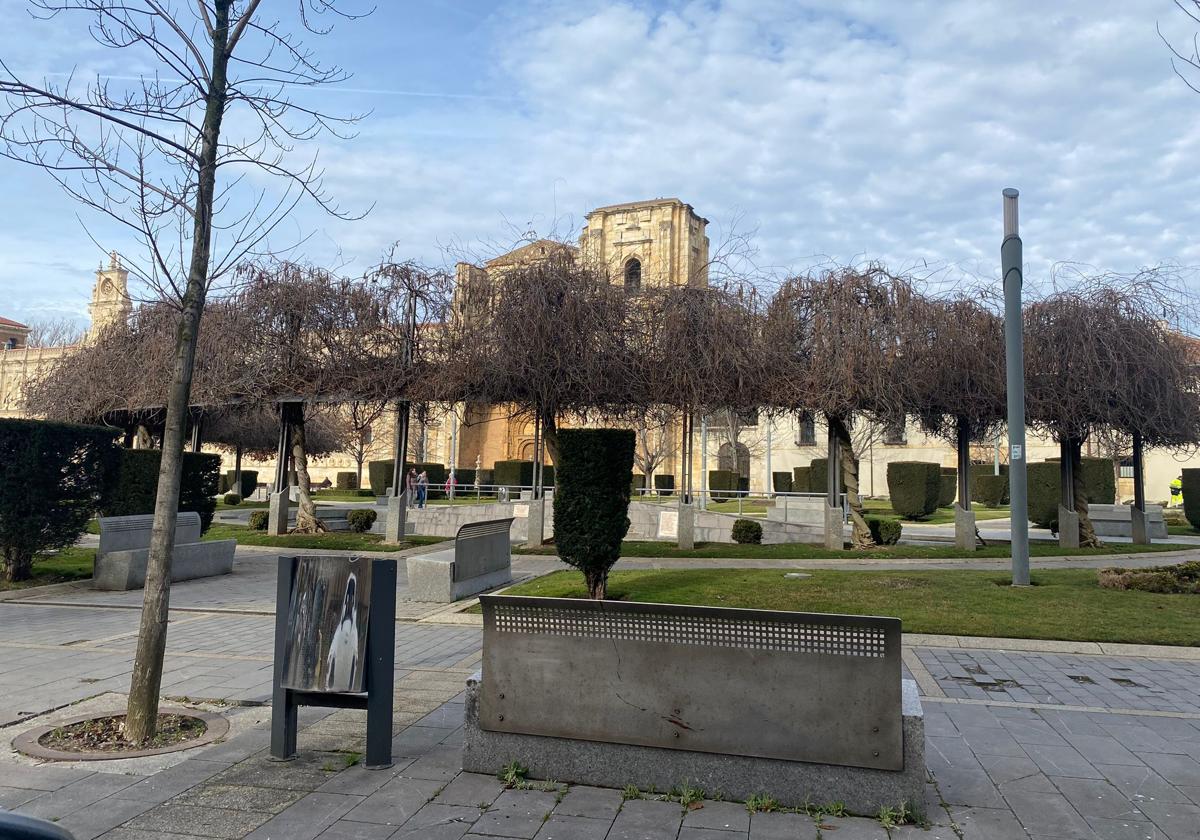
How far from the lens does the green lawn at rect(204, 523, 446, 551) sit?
19109 mm

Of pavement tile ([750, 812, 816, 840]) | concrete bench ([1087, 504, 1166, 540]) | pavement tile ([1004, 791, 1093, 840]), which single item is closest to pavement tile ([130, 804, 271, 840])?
pavement tile ([750, 812, 816, 840])

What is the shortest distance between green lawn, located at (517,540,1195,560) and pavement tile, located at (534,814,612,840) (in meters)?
14.1

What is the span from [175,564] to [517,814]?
38.0ft

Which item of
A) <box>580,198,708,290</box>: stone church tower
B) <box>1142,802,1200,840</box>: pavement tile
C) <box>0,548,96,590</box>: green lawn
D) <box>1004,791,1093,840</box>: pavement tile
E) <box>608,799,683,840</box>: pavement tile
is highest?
<box>580,198,708,290</box>: stone church tower

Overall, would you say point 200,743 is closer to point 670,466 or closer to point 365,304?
point 365,304

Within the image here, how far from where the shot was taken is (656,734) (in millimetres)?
4176

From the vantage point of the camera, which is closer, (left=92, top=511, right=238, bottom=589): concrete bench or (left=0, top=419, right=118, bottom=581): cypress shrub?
(left=0, top=419, right=118, bottom=581): cypress shrub

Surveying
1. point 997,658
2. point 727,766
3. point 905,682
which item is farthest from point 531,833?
point 997,658

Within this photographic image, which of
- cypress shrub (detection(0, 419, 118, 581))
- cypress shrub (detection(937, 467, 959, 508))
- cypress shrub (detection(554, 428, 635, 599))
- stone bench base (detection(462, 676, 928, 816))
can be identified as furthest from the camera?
cypress shrub (detection(937, 467, 959, 508))

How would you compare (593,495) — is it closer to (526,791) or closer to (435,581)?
(435,581)

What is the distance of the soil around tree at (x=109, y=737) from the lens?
479cm

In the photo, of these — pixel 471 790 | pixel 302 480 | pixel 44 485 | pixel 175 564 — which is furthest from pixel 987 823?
pixel 302 480

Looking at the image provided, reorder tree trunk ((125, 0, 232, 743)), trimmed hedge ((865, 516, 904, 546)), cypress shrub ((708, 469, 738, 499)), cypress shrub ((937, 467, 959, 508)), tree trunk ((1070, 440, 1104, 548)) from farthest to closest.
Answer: cypress shrub ((708, 469, 738, 499)) < cypress shrub ((937, 467, 959, 508)) < trimmed hedge ((865, 516, 904, 546)) < tree trunk ((1070, 440, 1104, 548)) < tree trunk ((125, 0, 232, 743))

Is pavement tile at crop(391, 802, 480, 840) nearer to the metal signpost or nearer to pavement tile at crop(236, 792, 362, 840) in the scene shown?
pavement tile at crop(236, 792, 362, 840)
